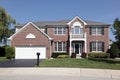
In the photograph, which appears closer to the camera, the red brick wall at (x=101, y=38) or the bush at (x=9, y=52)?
the bush at (x=9, y=52)

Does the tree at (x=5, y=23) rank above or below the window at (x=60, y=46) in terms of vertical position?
above

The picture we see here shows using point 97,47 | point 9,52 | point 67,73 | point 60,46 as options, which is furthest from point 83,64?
point 97,47

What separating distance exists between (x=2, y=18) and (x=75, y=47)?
705 inches

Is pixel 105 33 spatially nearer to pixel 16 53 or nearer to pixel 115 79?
pixel 16 53

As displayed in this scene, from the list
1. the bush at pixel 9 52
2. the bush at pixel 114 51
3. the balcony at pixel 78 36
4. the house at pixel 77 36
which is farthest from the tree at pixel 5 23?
the bush at pixel 114 51

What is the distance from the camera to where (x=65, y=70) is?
22.1m

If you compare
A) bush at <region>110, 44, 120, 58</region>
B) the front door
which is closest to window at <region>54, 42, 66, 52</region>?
the front door

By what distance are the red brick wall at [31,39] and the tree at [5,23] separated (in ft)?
32.8

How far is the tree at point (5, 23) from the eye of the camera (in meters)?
60.0

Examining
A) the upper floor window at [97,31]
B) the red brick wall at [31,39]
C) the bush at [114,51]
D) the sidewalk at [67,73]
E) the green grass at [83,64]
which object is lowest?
the sidewalk at [67,73]

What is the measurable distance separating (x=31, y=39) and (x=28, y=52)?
236cm

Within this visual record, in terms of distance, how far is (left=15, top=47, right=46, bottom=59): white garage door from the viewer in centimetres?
4878

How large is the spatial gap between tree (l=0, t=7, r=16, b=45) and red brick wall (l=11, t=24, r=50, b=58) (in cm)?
1001

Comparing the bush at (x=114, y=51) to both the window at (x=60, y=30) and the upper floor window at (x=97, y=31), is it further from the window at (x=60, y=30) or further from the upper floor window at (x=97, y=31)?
the window at (x=60, y=30)
